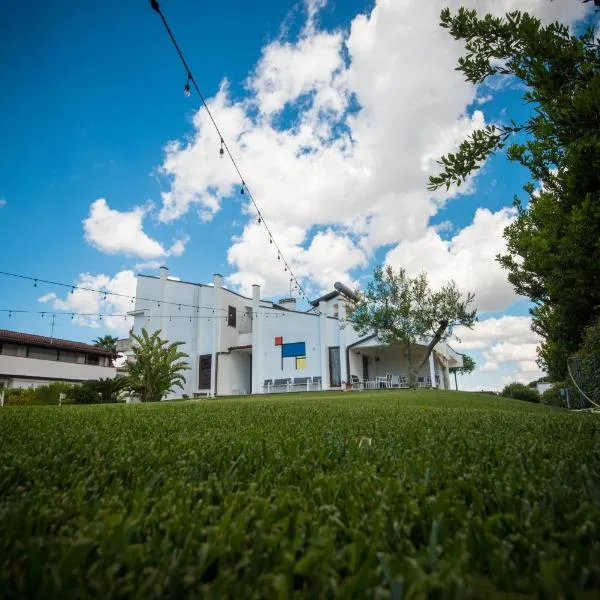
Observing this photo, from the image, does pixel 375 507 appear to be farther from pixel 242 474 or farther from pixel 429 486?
pixel 242 474

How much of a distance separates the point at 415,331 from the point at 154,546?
19362 mm

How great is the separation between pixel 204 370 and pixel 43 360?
43.3 ft

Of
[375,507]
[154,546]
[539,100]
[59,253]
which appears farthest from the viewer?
[59,253]

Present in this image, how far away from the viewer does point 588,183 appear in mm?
5312

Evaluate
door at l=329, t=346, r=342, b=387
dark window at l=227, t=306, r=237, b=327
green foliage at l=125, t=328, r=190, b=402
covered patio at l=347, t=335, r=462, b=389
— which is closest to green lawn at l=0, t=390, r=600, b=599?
green foliage at l=125, t=328, r=190, b=402

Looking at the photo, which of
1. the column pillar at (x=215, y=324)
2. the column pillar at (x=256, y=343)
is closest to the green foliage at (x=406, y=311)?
the column pillar at (x=256, y=343)

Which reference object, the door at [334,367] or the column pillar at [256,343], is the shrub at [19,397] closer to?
the column pillar at [256,343]

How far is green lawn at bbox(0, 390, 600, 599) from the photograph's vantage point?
77 cm

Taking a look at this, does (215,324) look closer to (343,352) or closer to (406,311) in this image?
(343,352)

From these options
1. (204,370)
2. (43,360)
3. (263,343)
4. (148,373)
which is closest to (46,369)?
(43,360)

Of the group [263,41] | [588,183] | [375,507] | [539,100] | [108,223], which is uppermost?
[108,223]

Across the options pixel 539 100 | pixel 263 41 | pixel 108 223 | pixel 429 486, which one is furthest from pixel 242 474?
pixel 108 223

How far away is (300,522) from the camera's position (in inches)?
43.8

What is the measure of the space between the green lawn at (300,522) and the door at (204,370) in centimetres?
2724
